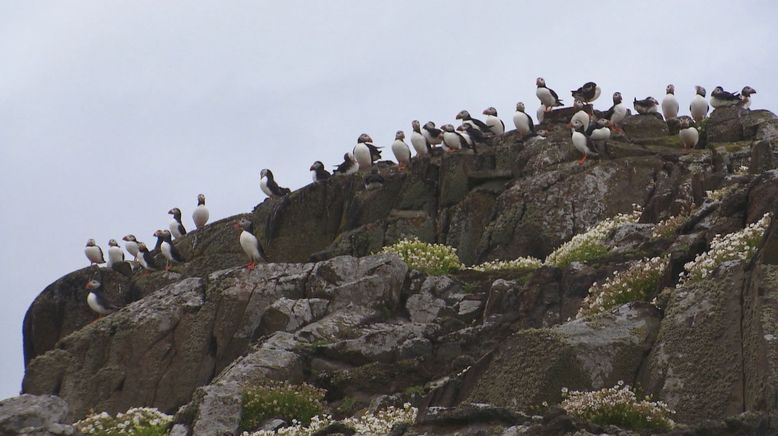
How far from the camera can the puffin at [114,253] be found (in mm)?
43375

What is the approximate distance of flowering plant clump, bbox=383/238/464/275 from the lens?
29.3 m

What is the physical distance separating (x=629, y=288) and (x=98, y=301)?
62.8ft

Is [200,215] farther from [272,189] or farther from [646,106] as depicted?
[646,106]

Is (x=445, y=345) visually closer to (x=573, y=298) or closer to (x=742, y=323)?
(x=573, y=298)

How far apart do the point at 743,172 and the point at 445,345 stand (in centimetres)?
1174

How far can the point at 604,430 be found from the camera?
13188 millimetres

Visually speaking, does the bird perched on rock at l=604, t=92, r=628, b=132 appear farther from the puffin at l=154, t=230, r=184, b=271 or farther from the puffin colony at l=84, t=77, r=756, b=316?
the puffin at l=154, t=230, r=184, b=271

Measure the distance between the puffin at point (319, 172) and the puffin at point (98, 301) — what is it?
284 inches

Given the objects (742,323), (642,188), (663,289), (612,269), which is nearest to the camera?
(742,323)

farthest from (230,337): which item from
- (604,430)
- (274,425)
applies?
(604,430)

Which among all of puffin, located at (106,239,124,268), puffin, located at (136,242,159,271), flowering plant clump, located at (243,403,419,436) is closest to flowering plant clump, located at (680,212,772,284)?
flowering plant clump, located at (243,403,419,436)

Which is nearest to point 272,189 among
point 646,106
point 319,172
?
point 319,172

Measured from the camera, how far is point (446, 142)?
124ft

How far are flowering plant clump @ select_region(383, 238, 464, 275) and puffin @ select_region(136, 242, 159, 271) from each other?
37.6 feet
